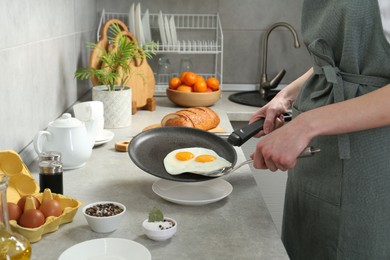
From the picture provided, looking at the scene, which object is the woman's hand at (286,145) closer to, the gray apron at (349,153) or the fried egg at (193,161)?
the gray apron at (349,153)

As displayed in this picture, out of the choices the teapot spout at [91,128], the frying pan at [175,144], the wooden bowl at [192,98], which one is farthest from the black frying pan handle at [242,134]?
the wooden bowl at [192,98]

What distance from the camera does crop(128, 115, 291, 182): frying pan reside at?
139 centimetres

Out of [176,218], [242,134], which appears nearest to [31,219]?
[176,218]

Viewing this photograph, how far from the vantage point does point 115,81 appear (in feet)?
6.93

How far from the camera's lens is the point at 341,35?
50.2 inches

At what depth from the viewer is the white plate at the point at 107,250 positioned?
97cm

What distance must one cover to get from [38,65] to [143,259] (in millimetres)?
964

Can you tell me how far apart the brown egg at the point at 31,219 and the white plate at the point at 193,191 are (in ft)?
1.05

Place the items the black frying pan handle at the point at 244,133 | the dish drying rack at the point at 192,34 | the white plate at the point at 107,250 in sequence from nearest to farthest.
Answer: the white plate at the point at 107,250
the black frying pan handle at the point at 244,133
the dish drying rack at the point at 192,34

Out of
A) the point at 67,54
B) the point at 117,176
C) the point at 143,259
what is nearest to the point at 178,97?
the point at 67,54

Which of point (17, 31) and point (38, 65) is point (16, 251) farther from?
point (38, 65)

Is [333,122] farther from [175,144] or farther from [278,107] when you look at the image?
[175,144]

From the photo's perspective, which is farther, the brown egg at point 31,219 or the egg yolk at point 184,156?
the egg yolk at point 184,156

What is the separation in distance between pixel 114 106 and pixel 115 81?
14 cm
